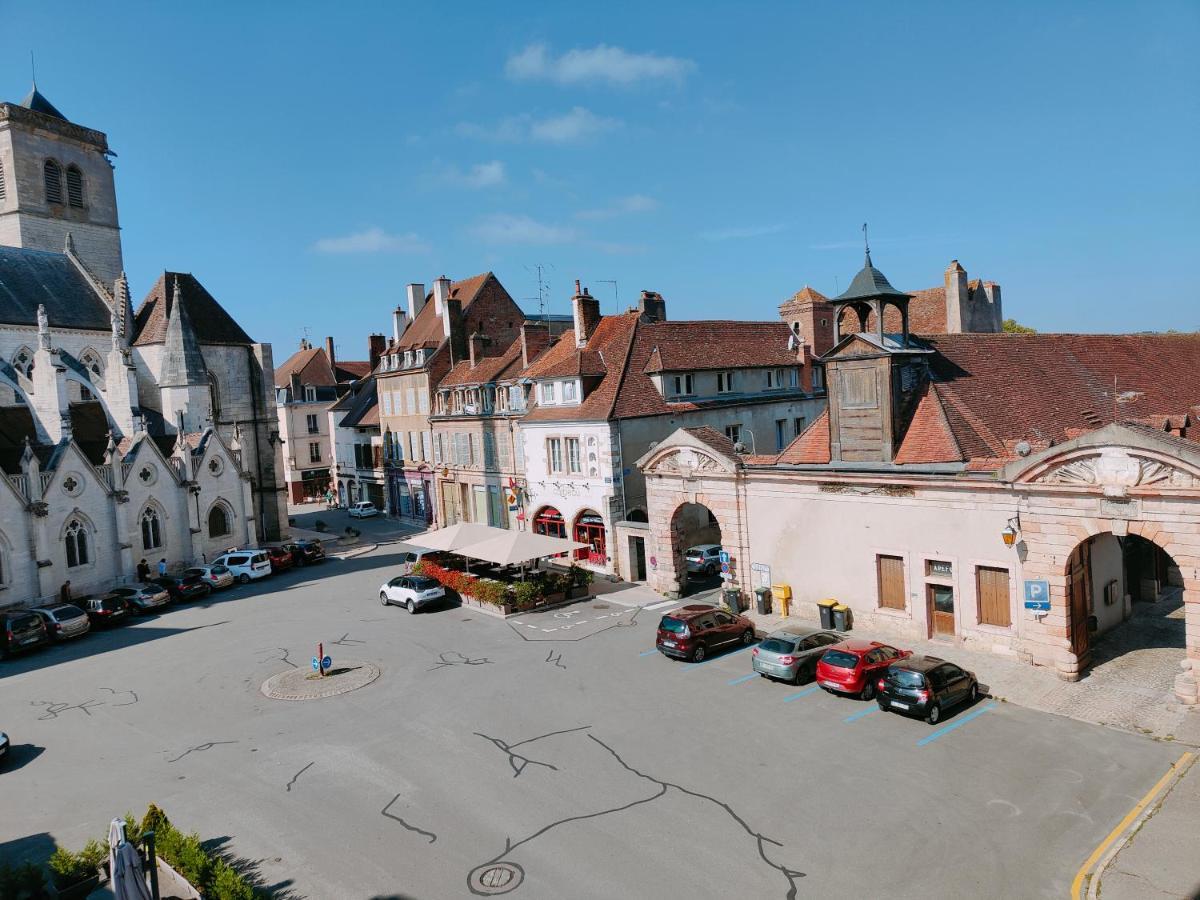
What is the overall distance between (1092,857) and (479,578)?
2260cm

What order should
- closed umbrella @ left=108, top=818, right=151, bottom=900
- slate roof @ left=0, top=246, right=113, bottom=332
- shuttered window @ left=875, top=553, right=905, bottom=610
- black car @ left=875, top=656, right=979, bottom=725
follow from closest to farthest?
closed umbrella @ left=108, top=818, right=151, bottom=900, black car @ left=875, top=656, right=979, bottom=725, shuttered window @ left=875, top=553, right=905, bottom=610, slate roof @ left=0, top=246, right=113, bottom=332

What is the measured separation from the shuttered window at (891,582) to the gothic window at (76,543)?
33.4 meters

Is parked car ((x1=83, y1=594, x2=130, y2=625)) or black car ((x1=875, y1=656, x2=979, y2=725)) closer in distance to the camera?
black car ((x1=875, y1=656, x2=979, y2=725))

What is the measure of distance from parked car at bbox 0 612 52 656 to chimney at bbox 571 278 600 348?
24.4m

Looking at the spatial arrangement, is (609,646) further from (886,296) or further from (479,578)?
(886,296)

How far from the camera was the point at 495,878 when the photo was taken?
39.1ft

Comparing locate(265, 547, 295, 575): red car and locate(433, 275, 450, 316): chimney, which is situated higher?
locate(433, 275, 450, 316): chimney

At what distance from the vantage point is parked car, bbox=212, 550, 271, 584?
124ft

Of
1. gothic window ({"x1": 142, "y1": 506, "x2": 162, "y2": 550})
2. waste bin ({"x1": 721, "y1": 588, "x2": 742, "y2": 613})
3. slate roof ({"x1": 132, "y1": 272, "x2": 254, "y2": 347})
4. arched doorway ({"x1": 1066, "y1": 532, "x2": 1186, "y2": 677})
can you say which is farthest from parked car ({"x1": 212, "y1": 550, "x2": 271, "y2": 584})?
arched doorway ({"x1": 1066, "y1": 532, "x2": 1186, "y2": 677})

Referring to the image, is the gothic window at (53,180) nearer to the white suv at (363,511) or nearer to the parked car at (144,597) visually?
the white suv at (363,511)

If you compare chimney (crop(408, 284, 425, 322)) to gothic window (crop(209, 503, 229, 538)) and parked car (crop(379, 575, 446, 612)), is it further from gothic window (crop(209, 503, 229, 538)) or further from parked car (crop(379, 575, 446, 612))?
parked car (crop(379, 575, 446, 612))

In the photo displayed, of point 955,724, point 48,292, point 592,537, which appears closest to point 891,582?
point 955,724

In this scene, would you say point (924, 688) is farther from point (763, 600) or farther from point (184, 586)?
point (184, 586)

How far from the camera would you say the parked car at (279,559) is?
3947 cm
